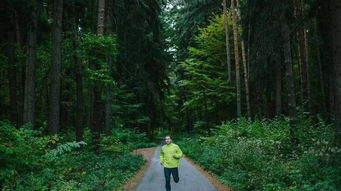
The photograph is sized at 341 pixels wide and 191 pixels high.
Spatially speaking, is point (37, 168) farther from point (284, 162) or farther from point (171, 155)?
point (284, 162)

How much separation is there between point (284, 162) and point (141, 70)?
522 inches

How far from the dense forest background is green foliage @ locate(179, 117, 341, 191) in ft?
0.29

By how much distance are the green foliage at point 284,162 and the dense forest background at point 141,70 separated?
9 centimetres

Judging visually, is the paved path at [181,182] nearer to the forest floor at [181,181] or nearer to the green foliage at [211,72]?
the forest floor at [181,181]

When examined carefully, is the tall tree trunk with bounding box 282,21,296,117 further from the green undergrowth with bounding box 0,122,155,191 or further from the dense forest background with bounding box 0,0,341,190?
the green undergrowth with bounding box 0,122,155,191

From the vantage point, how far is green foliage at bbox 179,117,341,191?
7.78m

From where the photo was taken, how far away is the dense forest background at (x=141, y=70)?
10.1 m

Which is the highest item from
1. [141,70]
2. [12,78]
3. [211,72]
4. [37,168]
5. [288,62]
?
[211,72]

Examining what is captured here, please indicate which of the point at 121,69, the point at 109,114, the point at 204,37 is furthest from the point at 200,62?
the point at 109,114

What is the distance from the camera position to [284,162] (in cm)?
1056

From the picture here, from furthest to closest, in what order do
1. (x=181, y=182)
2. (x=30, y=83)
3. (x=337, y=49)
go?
(x=30, y=83) → (x=181, y=182) → (x=337, y=49)

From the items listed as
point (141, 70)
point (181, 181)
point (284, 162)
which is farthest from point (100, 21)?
point (284, 162)

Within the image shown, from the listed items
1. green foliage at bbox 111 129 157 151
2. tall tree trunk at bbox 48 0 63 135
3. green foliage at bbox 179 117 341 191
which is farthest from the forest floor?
green foliage at bbox 111 129 157 151

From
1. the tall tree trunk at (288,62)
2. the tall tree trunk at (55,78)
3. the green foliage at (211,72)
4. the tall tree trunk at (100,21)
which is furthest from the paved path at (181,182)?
the green foliage at (211,72)
